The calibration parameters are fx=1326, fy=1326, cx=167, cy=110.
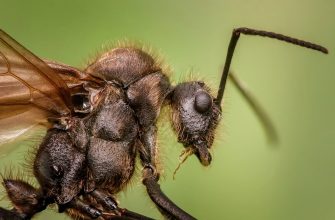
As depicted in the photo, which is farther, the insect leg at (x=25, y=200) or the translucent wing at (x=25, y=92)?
the insect leg at (x=25, y=200)

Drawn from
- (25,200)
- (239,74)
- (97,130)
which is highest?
(97,130)

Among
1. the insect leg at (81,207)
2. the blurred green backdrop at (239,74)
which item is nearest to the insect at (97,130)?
the insect leg at (81,207)

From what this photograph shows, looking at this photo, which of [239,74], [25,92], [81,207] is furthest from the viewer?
[239,74]

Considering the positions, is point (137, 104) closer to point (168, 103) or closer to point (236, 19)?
point (168, 103)

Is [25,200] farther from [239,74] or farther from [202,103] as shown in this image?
[239,74]

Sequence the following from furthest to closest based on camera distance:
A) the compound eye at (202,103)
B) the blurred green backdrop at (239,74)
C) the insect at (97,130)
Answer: the blurred green backdrop at (239,74)
the compound eye at (202,103)
the insect at (97,130)

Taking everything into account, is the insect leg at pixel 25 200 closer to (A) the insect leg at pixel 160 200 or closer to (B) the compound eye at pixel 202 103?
(A) the insect leg at pixel 160 200

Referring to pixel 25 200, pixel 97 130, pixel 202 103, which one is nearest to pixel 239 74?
pixel 202 103

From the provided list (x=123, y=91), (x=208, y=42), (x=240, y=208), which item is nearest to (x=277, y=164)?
(x=240, y=208)
